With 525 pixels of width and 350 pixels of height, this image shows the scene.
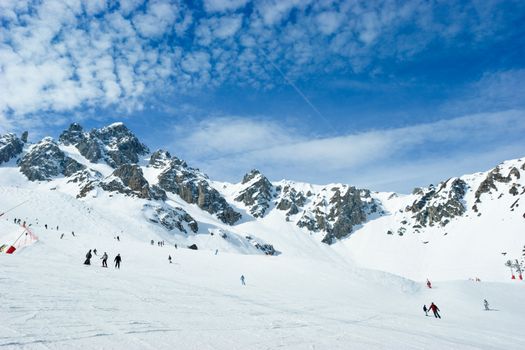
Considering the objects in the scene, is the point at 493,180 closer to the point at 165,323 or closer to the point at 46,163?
the point at 165,323

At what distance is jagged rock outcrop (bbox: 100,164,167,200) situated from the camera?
127500mm

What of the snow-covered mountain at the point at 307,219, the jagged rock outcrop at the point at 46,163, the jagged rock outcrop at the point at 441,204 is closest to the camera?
the snow-covered mountain at the point at 307,219

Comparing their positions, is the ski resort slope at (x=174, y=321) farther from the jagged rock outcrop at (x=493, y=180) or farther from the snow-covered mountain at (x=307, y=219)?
the jagged rock outcrop at (x=493, y=180)

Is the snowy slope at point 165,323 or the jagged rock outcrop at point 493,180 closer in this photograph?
the snowy slope at point 165,323

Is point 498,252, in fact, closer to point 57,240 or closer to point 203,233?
point 203,233

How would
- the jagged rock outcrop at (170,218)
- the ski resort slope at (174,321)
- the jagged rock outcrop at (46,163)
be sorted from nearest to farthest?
1. the ski resort slope at (174,321)
2. the jagged rock outcrop at (170,218)
3. the jagged rock outcrop at (46,163)

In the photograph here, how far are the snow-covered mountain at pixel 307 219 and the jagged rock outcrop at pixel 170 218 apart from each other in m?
0.41

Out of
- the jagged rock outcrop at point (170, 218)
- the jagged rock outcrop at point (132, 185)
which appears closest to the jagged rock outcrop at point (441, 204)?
the jagged rock outcrop at point (170, 218)

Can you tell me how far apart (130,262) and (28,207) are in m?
67.2

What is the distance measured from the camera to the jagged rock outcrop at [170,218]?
112m

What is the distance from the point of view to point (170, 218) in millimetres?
116750

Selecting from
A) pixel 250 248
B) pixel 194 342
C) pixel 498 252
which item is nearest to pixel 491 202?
pixel 498 252

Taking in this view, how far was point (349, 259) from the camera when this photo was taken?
153875 millimetres

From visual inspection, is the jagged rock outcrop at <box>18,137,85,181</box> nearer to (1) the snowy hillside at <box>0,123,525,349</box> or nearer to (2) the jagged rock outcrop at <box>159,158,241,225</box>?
(1) the snowy hillside at <box>0,123,525,349</box>
